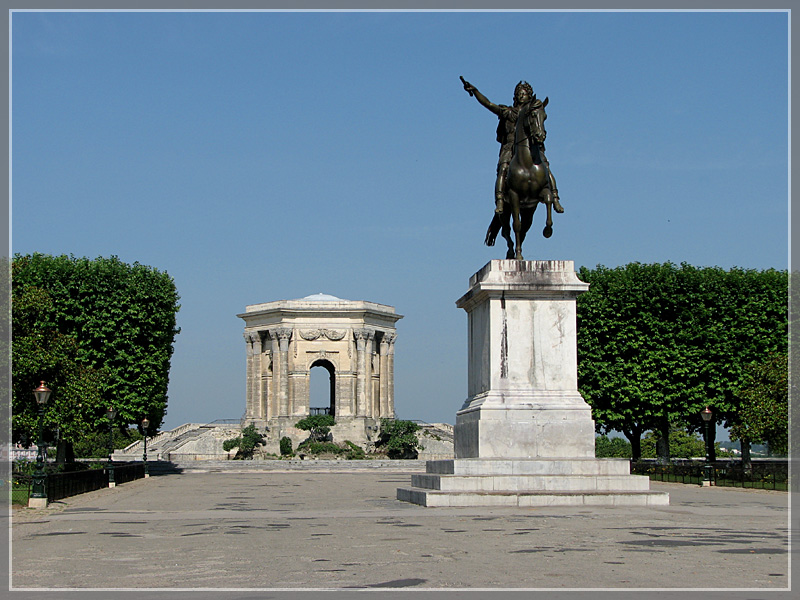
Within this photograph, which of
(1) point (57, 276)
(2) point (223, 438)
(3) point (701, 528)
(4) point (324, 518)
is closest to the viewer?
(3) point (701, 528)

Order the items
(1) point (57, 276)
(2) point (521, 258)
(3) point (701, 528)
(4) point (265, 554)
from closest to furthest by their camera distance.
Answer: (4) point (265, 554) < (3) point (701, 528) < (2) point (521, 258) < (1) point (57, 276)

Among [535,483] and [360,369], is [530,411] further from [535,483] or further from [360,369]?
[360,369]

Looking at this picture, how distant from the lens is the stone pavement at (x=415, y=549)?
1058 cm

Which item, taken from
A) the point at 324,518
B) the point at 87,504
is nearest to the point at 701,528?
the point at 324,518

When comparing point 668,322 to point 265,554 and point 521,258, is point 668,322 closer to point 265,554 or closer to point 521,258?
point 521,258

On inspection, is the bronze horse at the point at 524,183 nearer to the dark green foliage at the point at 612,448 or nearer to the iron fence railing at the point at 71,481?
the iron fence railing at the point at 71,481

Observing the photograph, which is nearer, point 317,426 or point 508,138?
point 508,138

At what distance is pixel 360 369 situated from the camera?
3792 inches

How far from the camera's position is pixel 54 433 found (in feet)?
161

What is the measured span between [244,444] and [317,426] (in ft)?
21.9

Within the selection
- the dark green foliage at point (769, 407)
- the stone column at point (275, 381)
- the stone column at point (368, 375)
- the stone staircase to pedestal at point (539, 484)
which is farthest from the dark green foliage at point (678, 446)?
the stone staircase to pedestal at point (539, 484)

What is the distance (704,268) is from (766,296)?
3.05 m

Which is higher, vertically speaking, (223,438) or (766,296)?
(766,296)

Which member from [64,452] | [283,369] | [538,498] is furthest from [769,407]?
[283,369]
